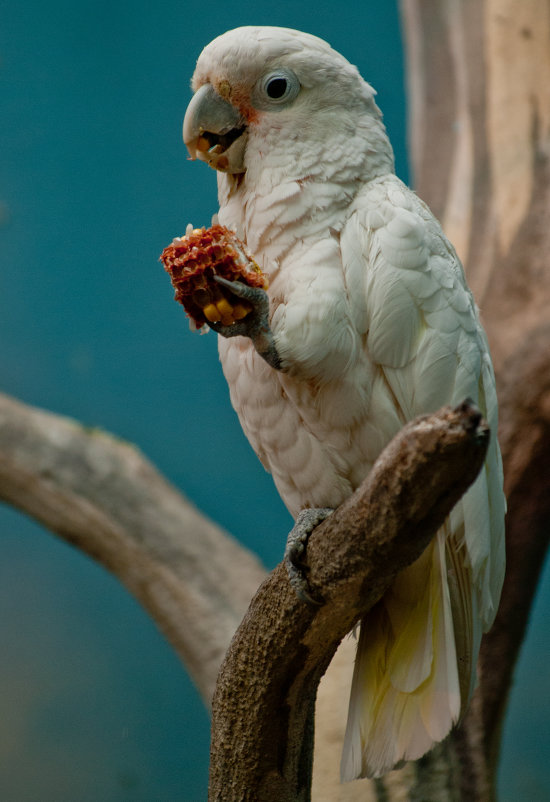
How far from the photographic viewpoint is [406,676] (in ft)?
4.90

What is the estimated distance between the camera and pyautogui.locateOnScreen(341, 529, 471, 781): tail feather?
1.44 m

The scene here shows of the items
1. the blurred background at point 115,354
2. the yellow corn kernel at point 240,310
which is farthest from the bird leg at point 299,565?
the blurred background at point 115,354

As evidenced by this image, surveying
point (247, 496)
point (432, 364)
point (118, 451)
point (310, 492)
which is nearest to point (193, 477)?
point (247, 496)

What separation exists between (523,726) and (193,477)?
79.5 inches

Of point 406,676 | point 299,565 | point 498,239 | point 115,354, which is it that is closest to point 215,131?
point 299,565

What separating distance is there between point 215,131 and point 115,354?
2319mm

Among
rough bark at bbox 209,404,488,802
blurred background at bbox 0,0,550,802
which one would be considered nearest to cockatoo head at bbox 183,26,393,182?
rough bark at bbox 209,404,488,802

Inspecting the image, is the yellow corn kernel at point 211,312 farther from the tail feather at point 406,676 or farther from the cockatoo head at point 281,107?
the tail feather at point 406,676

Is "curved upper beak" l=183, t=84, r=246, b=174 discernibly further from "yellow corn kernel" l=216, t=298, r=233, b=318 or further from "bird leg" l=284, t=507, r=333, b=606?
"bird leg" l=284, t=507, r=333, b=606

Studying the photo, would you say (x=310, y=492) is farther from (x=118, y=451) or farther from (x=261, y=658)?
(x=118, y=451)

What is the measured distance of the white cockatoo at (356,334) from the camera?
138 cm

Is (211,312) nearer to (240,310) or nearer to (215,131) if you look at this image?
(240,310)

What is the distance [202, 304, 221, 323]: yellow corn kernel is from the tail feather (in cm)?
63

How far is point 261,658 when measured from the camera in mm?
1475
